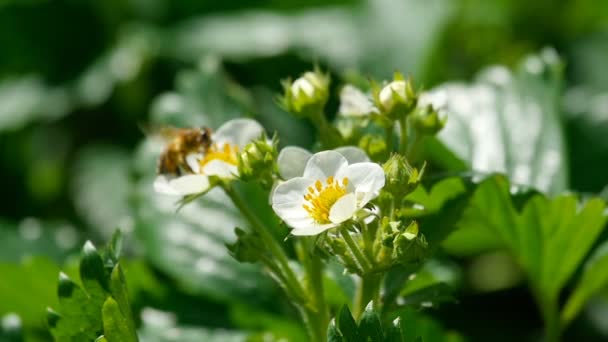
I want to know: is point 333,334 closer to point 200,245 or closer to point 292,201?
point 292,201

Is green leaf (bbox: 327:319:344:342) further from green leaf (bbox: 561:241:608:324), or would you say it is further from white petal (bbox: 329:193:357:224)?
green leaf (bbox: 561:241:608:324)

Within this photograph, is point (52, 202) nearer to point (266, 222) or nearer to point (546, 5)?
point (266, 222)

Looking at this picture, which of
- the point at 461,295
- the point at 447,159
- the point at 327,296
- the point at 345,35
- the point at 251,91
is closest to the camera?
the point at 327,296

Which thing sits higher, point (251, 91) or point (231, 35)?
point (231, 35)

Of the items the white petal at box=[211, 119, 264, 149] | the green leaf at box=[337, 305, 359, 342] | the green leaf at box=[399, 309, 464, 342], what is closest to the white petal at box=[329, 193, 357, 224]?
the green leaf at box=[337, 305, 359, 342]

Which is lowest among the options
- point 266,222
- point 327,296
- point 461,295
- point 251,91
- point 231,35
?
point 461,295

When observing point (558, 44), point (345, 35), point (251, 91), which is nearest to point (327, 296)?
point (251, 91)

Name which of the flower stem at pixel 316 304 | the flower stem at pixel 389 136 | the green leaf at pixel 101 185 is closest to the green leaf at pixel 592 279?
the flower stem at pixel 389 136
